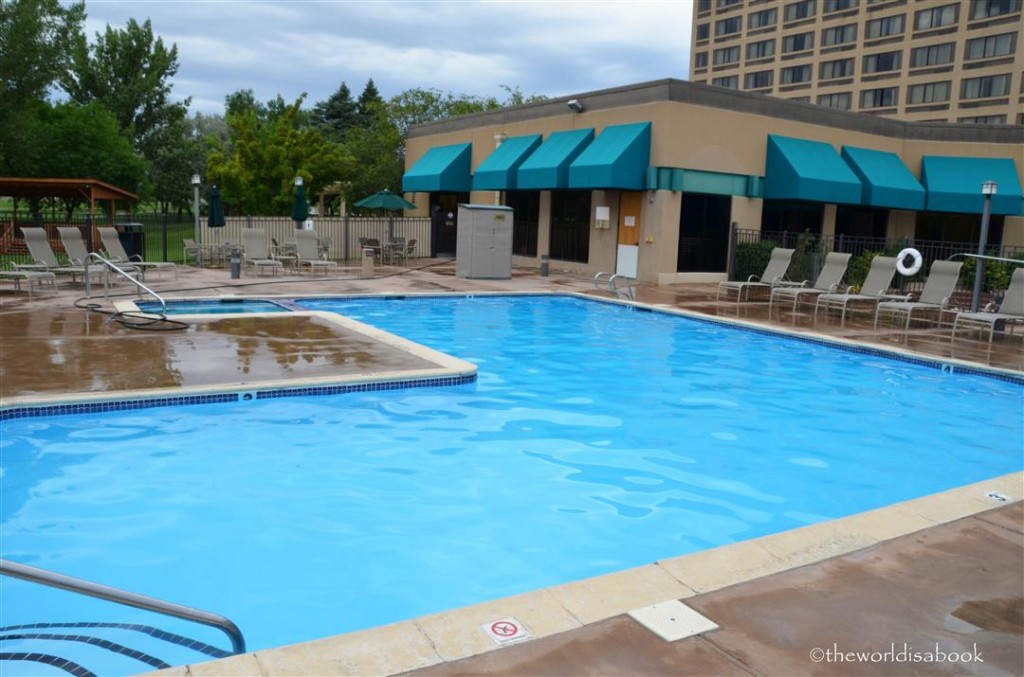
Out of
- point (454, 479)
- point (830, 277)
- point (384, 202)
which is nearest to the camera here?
point (454, 479)

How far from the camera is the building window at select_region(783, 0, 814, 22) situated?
67.9 meters

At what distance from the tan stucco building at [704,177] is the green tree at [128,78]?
115 feet

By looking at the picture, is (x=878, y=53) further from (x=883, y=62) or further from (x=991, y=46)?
(x=991, y=46)

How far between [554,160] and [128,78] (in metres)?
43.9

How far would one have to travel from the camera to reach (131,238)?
20219 mm

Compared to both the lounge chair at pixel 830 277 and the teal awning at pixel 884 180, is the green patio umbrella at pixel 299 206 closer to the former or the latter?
the lounge chair at pixel 830 277

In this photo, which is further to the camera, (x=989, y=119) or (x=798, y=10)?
(x=798, y=10)

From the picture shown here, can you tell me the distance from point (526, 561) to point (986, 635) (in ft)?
9.23

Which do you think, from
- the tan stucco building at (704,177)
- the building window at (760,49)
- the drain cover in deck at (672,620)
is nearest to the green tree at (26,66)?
the tan stucco building at (704,177)

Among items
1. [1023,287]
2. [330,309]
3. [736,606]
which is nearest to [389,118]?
[330,309]

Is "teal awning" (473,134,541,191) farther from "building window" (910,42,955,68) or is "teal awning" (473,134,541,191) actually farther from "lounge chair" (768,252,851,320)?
"building window" (910,42,955,68)

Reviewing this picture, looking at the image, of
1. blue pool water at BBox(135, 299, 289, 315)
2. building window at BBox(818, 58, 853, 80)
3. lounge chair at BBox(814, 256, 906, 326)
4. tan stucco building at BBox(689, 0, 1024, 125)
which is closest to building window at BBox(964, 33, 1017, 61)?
tan stucco building at BBox(689, 0, 1024, 125)

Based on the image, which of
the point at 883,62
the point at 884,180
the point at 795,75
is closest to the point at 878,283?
the point at 884,180

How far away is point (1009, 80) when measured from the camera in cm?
5334
